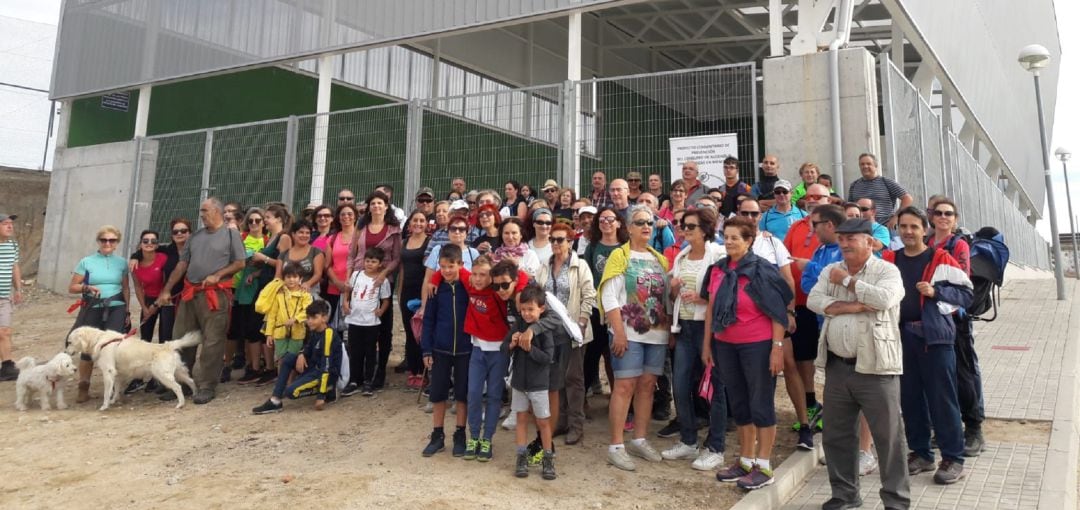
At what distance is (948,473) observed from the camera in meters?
4.14

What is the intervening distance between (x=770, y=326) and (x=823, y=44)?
5.36m

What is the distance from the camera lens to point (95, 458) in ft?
16.6

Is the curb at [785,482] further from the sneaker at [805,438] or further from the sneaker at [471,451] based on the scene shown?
the sneaker at [471,451]

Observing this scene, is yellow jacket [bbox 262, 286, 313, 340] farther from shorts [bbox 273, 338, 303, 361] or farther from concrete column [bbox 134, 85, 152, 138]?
concrete column [bbox 134, 85, 152, 138]

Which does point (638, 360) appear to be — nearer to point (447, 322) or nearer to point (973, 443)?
point (447, 322)

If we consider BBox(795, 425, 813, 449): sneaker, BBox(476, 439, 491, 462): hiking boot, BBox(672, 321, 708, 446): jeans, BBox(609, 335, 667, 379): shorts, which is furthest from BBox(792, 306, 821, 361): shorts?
BBox(476, 439, 491, 462): hiking boot

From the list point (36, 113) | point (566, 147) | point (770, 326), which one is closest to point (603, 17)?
point (566, 147)

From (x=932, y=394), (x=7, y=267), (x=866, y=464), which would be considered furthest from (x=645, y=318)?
(x=7, y=267)

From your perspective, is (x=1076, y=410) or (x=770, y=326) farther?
(x=1076, y=410)

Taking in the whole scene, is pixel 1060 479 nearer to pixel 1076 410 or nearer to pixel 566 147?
pixel 1076 410

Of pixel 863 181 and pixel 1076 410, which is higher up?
pixel 863 181

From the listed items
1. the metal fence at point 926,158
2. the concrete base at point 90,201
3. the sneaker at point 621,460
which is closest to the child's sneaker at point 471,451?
the sneaker at point 621,460

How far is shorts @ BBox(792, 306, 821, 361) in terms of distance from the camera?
4961mm

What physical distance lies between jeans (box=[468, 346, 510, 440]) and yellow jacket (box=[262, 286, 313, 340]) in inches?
94.7
